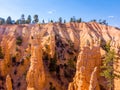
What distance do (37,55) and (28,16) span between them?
251 ft

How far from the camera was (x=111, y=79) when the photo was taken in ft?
149

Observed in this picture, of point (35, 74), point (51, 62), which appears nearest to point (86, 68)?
point (35, 74)

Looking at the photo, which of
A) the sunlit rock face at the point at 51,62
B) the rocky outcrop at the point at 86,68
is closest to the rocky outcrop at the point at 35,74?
the sunlit rock face at the point at 51,62

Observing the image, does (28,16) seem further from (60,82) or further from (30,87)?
(30,87)

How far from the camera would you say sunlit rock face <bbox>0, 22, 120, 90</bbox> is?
5209cm

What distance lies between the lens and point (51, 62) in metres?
70.4

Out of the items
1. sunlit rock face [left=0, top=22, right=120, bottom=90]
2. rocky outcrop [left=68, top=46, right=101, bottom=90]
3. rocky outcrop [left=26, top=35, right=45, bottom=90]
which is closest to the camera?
rocky outcrop [left=68, top=46, right=101, bottom=90]

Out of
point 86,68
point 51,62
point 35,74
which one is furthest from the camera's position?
point 51,62

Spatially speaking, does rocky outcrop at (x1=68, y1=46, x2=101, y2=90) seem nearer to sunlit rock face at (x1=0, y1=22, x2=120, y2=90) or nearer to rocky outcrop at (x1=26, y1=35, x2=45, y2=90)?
sunlit rock face at (x1=0, y1=22, x2=120, y2=90)

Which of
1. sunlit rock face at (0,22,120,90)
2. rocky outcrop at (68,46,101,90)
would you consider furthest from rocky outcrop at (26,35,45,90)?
rocky outcrop at (68,46,101,90)

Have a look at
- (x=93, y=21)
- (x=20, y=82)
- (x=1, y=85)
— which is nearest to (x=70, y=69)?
(x=20, y=82)

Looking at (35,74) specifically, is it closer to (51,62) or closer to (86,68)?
(86,68)

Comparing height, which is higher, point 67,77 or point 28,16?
point 28,16

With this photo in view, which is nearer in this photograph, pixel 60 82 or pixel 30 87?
pixel 30 87
